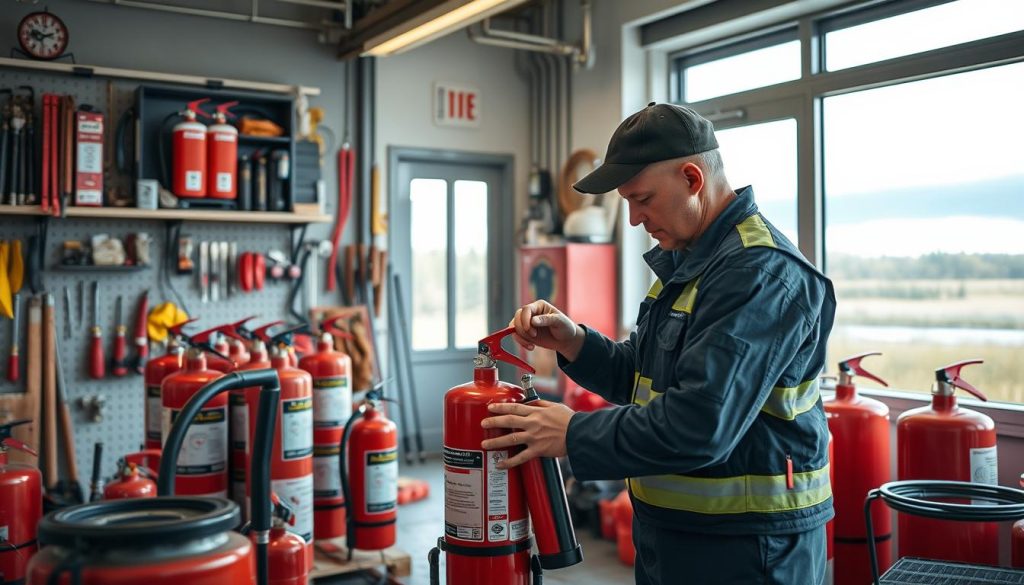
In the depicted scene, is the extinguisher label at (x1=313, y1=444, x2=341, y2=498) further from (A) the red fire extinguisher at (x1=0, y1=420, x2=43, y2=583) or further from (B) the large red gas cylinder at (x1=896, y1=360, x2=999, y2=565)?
(B) the large red gas cylinder at (x1=896, y1=360, x2=999, y2=565)

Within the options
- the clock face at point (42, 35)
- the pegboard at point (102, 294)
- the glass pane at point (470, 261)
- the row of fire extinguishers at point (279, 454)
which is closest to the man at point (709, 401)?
the row of fire extinguishers at point (279, 454)

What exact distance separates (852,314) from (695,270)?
313cm

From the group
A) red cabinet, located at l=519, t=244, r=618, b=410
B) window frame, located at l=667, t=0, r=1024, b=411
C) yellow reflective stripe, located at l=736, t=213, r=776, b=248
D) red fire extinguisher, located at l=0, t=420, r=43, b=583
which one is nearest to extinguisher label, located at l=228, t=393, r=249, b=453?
red fire extinguisher, located at l=0, t=420, r=43, b=583

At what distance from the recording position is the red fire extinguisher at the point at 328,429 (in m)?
3.66

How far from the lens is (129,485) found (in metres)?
3.07

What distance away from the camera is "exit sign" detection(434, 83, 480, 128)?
631cm

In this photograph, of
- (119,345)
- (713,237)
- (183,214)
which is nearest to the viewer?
(713,237)

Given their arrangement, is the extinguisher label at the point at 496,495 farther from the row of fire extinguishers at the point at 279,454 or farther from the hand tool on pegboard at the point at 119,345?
the hand tool on pegboard at the point at 119,345

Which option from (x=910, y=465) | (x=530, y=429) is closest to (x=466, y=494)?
(x=530, y=429)

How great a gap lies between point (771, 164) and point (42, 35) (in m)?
4.13

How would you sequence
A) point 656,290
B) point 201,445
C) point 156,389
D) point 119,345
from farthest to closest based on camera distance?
point 119,345 → point 156,389 → point 201,445 → point 656,290

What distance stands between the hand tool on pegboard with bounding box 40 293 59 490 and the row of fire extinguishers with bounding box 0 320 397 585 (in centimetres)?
141

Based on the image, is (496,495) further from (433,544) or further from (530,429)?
(433,544)

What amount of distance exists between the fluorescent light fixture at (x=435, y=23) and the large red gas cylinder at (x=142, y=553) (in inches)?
122
